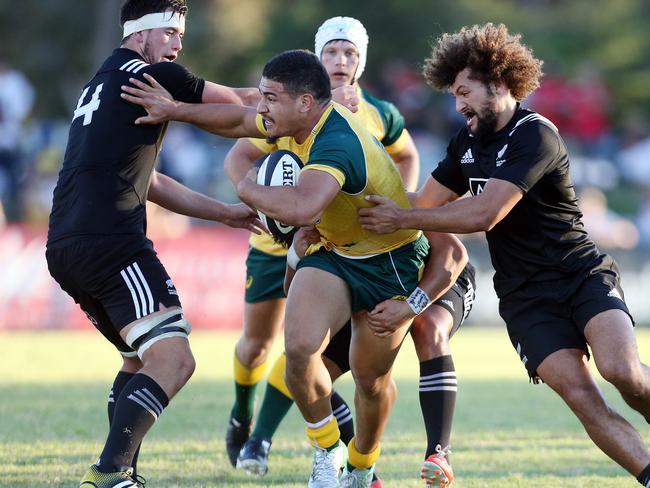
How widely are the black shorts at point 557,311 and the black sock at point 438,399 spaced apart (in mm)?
543

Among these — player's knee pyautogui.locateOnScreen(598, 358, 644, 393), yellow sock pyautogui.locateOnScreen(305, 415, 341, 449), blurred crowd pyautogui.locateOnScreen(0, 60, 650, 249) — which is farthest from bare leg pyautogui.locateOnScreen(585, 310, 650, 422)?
blurred crowd pyautogui.locateOnScreen(0, 60, 650, 249)

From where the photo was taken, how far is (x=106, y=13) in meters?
29.2

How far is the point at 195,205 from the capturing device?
664 cm

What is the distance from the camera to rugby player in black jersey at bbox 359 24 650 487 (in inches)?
222

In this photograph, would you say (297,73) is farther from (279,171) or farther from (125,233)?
(125,233)

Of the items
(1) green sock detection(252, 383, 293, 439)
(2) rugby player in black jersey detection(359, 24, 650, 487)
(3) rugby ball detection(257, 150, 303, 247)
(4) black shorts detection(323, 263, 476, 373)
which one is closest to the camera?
(2) rugby player in black jersey detection(359, 24, 650, 487)

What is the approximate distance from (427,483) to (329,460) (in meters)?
0.54

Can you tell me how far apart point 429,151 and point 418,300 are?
14991 millimetres

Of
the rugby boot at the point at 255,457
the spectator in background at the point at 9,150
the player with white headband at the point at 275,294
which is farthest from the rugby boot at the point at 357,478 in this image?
the spectator in background at the point at 9,150

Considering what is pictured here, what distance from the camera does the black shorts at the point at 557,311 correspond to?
5.80m

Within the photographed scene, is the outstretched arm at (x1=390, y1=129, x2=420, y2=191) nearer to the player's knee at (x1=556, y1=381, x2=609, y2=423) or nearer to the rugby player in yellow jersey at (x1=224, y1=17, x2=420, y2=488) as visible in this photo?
the rugby player in yellow jersey at (x1=224, y1=17, x2=420, y2=488)

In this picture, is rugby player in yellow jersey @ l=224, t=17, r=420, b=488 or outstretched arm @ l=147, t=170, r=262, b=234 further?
rugby player in yellow jersey @ l=224, t=17, r=420, b=488

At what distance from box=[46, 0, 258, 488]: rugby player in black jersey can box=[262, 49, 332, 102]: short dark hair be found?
16.7 inches

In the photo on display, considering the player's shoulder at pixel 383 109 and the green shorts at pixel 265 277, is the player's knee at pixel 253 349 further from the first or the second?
the player's shoulder at pixel 383 109
